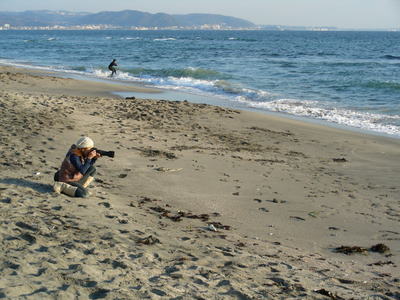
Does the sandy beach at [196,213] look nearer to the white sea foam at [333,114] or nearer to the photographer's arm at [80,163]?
the photographer's arm at [80,163]

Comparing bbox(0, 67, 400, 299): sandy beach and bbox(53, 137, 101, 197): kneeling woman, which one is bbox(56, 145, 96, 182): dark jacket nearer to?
bbox(53, 137, 101, 197): kneeling woman

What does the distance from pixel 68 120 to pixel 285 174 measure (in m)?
5.40

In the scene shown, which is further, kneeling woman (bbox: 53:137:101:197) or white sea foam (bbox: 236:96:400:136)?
white sea foam (bbox: 236:96:400:136)

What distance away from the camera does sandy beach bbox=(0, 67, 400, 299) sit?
4.49m

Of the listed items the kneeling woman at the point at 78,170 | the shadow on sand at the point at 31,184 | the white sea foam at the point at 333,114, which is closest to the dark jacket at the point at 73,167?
the kneeling woman at the point at 78,170

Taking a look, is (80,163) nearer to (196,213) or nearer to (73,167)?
(73,167)

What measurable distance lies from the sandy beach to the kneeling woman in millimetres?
159

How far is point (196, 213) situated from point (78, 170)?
167 centimetres

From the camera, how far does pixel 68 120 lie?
38.6ft

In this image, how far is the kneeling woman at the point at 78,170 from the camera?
6694 mm

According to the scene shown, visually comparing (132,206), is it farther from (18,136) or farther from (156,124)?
(156,124)

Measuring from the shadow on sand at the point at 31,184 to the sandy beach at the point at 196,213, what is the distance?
0.02 m

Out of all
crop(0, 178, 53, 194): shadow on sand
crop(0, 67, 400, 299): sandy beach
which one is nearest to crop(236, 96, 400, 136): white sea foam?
crop(0, 67, 400, 299): sandy beach

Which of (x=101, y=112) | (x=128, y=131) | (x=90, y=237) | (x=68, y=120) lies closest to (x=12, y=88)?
(x=101, y=112)
